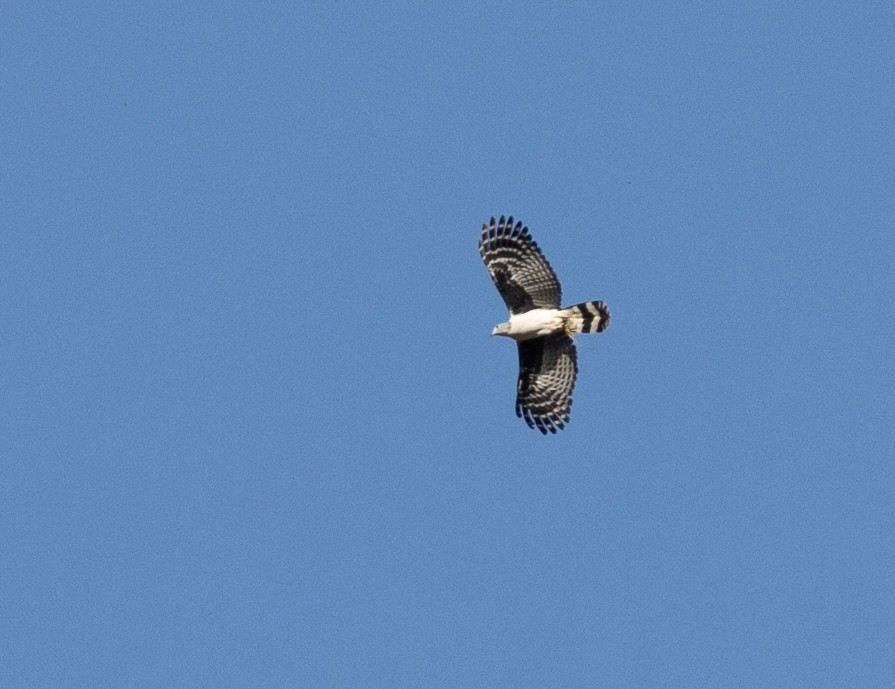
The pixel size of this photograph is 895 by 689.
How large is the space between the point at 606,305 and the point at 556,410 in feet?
5.91

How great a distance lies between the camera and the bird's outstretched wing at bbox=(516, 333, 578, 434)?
21.7 metres

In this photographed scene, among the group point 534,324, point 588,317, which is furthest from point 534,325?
point 588,317

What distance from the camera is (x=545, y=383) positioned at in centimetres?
2181

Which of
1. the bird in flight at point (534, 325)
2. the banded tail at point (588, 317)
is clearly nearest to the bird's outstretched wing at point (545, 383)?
the bird in flight at point (534, 325)

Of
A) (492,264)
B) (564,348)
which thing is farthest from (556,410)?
(492,264)

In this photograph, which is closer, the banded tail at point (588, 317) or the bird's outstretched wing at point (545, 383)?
the banded tail at point (588, 317)

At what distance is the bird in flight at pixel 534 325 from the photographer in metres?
21.3

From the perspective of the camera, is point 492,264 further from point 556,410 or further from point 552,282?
point 556,410

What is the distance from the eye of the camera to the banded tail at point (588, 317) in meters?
21.1

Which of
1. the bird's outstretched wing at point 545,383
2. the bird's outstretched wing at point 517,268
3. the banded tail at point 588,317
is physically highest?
the bird's outstretched wing at point 517,268

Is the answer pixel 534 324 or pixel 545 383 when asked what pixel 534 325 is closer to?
pixel 534 324

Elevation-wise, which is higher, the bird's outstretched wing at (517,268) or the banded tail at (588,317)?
the bird's outstretched wing at (517,268)

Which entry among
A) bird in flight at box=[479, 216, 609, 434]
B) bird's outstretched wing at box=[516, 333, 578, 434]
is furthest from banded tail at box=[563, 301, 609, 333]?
bird's outstretched wing at box=[516, 333, 578, 434]

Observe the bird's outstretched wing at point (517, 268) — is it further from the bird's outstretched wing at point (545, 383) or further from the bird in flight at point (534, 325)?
the bird's outstretched wing at point (545, 383)
